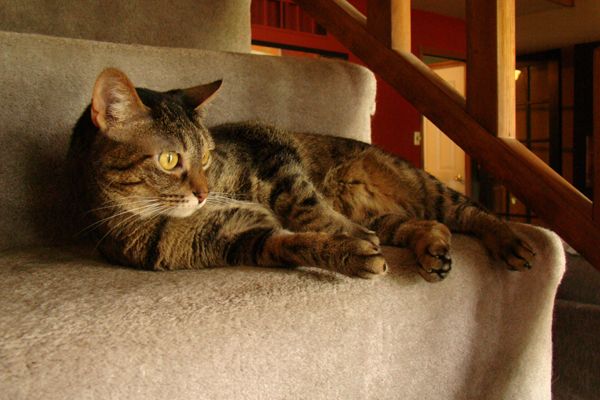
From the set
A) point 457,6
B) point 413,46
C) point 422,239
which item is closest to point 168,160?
point 422,239

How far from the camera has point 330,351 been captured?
34.0 inches

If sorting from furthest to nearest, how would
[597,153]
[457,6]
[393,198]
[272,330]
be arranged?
[457,6] < [393,198] < [597,153] < [272,330]

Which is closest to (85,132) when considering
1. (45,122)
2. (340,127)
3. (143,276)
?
(45,122)

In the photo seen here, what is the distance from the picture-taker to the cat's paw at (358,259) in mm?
902

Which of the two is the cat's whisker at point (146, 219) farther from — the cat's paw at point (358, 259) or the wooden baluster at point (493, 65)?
the wooden baluster at point (493, 65)

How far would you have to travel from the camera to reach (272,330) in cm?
80

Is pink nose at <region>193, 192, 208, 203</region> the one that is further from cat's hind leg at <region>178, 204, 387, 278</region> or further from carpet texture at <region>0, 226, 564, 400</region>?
carpet texture at <region>0, 226, 564, 400</region>

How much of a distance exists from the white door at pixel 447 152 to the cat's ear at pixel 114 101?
5.24 metres

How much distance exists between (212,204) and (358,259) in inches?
15.0

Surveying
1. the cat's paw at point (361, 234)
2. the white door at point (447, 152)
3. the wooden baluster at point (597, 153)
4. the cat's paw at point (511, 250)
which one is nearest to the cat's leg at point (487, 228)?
the cat's paw at point (511, 250)

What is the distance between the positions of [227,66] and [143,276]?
79 centimetres

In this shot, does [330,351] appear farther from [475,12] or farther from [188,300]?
[475,12]

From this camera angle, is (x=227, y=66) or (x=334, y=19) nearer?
(x=227, y=66)

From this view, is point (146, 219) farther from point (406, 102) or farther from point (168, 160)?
point (406, 102)
